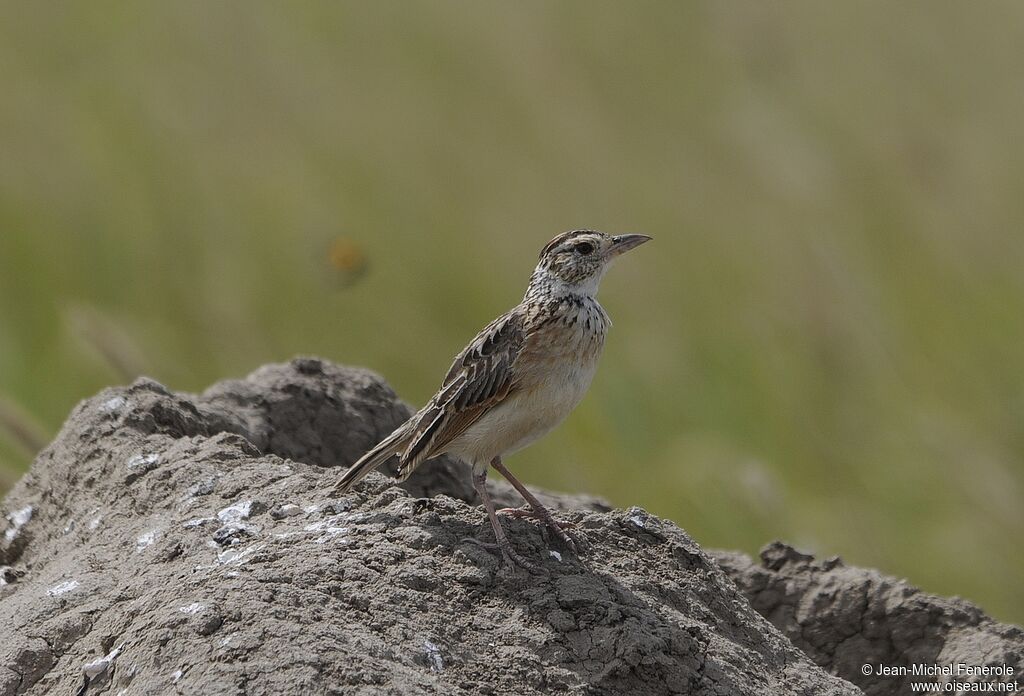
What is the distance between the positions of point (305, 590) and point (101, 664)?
1.86 feet

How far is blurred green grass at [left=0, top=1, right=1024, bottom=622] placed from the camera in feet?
26.2

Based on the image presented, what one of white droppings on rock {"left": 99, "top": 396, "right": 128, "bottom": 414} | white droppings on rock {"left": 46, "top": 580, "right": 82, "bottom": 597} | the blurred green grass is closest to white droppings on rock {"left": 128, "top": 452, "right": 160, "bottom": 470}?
white droppings on rock {"left": 99, "top": 396, "right": 128, "bottom": 414}

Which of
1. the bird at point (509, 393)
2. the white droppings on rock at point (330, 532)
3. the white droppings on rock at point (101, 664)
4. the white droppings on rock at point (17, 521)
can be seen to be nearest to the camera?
the white droppings on rock at point (101, 664)

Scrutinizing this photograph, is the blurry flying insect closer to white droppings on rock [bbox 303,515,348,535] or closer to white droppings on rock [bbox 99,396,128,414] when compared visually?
white droppings on rock [bbox 99,396,128,414]

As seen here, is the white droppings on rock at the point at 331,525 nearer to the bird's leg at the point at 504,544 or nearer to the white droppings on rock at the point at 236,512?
the white droppings on rock at the point at 236,512

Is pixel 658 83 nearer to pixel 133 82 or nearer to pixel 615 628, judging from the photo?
pixel 133 82

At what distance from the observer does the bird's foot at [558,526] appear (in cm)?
438

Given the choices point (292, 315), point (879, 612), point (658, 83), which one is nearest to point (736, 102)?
point (658, 83)

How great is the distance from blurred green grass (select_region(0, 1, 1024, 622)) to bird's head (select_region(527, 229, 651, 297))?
2.60 m

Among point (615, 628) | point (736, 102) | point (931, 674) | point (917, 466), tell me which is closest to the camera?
point (615, 628)

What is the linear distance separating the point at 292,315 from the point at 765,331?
9.80ft

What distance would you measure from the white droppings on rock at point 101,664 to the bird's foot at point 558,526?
1352 mm

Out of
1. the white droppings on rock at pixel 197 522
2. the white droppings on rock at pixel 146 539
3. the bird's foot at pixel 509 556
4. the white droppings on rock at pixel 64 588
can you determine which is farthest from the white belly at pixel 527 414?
the white droppings on rock at pixel 64 588

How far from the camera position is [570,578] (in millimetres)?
4168
